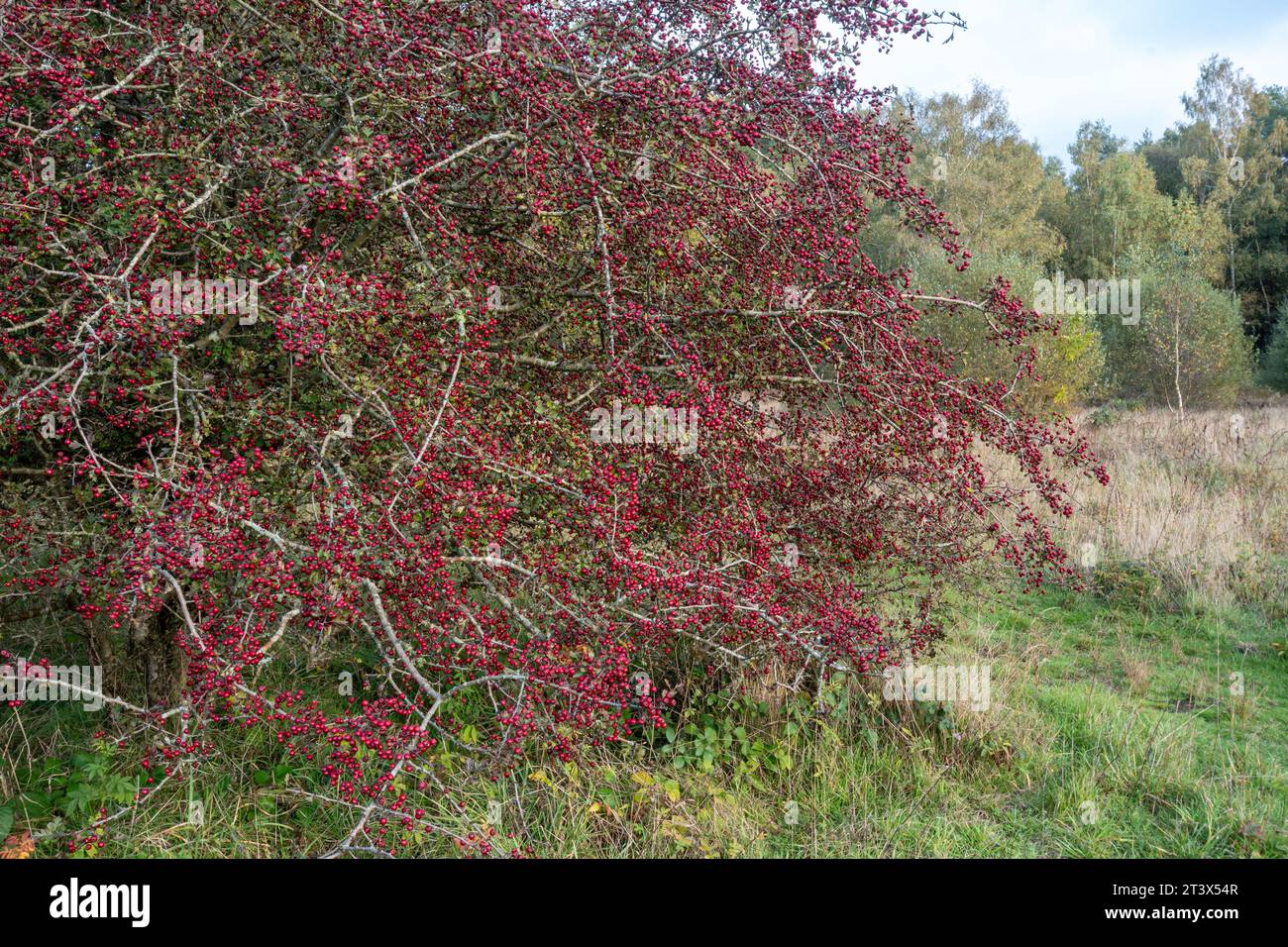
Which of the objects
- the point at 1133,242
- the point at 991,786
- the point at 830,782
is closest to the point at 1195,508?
the point at 991,786

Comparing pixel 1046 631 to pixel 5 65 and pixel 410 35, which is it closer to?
pixel 410 35

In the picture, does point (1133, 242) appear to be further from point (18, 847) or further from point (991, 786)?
point (18, 847)

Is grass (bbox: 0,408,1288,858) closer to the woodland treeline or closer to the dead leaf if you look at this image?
the dead leaf

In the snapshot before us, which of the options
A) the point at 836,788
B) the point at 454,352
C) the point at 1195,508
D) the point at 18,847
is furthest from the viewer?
the point at 1195,508

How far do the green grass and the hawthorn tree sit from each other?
291 millimetres

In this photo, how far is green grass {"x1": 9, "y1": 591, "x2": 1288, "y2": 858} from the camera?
3369 millimetres

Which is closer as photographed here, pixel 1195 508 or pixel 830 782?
pixel 830 782

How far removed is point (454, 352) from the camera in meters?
2.90

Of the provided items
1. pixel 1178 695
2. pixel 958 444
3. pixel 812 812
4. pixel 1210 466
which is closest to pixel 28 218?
pixel 958 444

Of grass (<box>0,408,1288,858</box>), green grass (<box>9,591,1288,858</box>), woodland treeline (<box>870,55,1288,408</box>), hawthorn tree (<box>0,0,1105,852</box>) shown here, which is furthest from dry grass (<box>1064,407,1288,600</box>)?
woodland treeline (<box>870,55,1288,408</box>)

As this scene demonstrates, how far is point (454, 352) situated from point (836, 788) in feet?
7.63

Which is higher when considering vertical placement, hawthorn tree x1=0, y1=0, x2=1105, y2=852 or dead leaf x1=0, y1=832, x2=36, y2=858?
hawthorn tree x1=0, y1=0, x2=1105, y2=852

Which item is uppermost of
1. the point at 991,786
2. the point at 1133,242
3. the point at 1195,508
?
the point at 1133,242

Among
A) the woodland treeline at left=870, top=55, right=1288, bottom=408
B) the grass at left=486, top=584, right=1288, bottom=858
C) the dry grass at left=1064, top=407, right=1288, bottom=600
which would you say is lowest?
the grass at left=486, top=584, right=1288, bottom=858
